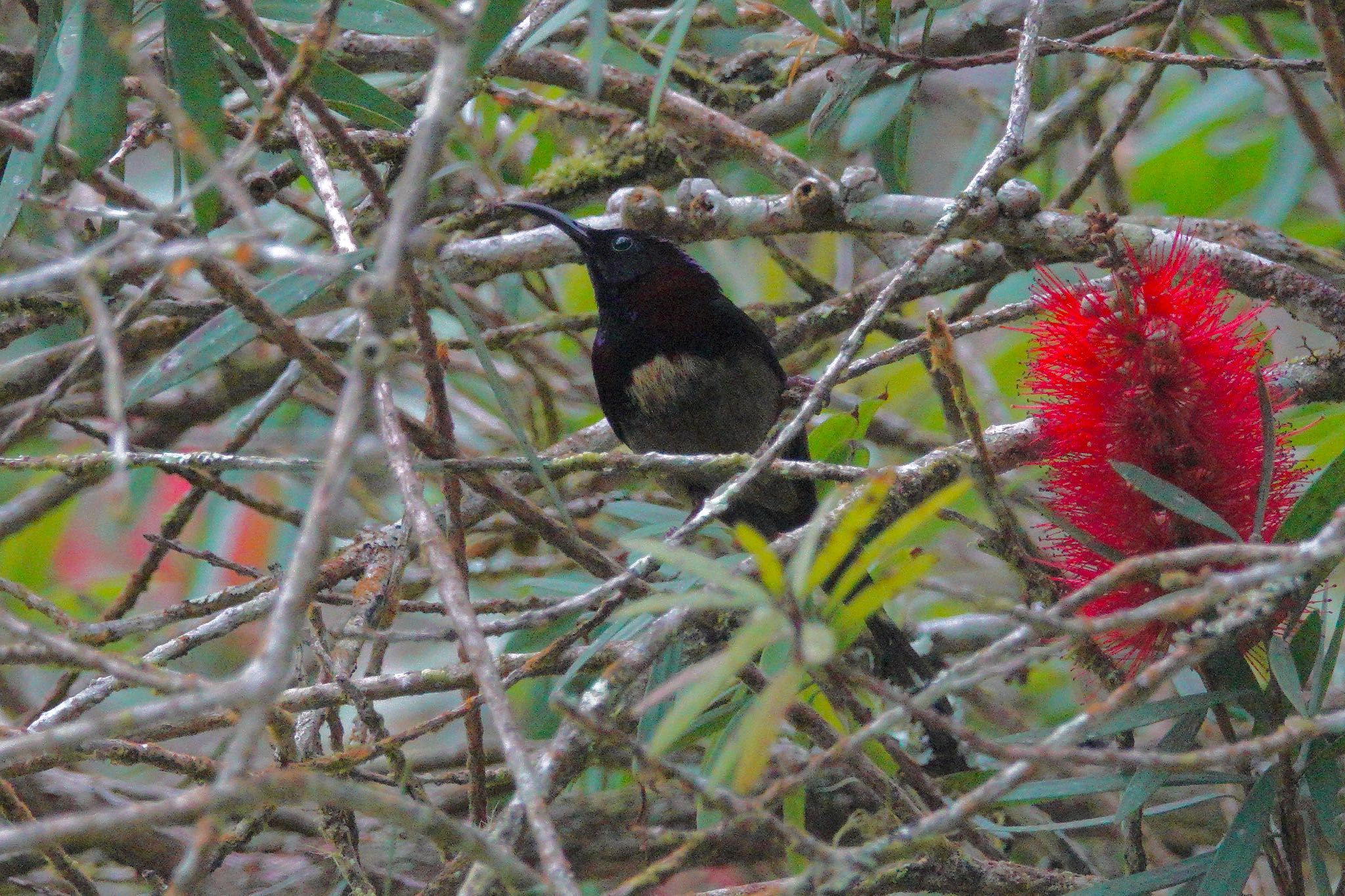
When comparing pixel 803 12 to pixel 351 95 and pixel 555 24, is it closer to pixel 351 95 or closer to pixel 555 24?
pixel 555 24

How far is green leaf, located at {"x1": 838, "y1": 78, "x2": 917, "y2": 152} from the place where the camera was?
3.32 meters

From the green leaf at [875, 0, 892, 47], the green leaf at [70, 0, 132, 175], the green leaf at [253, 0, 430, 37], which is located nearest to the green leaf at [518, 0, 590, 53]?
the green leaf at [253, 0, 430, 37]

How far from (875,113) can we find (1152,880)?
243 cm

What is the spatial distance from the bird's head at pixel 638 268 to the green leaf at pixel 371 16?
4.44 feet

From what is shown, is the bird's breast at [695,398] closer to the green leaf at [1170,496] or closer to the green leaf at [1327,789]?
the green leaf at [1170,496]

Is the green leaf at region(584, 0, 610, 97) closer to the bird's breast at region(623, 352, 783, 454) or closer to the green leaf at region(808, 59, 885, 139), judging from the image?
the green leaf at region(808, 59, 885, 139)

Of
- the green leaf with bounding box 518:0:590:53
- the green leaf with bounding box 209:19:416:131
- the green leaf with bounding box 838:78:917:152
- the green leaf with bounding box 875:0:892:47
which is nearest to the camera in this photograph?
the green leaf with bounding box 518:0:590:53

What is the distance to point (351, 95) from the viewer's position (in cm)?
253

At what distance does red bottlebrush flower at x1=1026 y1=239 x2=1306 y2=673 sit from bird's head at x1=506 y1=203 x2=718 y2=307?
6.70ft

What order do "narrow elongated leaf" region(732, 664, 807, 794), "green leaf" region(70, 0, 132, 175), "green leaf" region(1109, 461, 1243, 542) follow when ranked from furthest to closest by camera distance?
"green leaf" region(70, 0, 132, 175)
"green leaf" region(1109, 461, 1243, 542)
"narrow elongated leaf" region(732, 664, 807, 794)

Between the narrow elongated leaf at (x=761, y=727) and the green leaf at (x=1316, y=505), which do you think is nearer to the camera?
the narrow elongated leaf at (x=761, y=727)

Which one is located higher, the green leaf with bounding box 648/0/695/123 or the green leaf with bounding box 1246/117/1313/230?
the green leaf with bounding box 648/0/695/123

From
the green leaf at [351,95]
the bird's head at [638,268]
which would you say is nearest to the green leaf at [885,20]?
the green leaf at [351,95]

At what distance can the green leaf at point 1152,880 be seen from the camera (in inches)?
77.1
